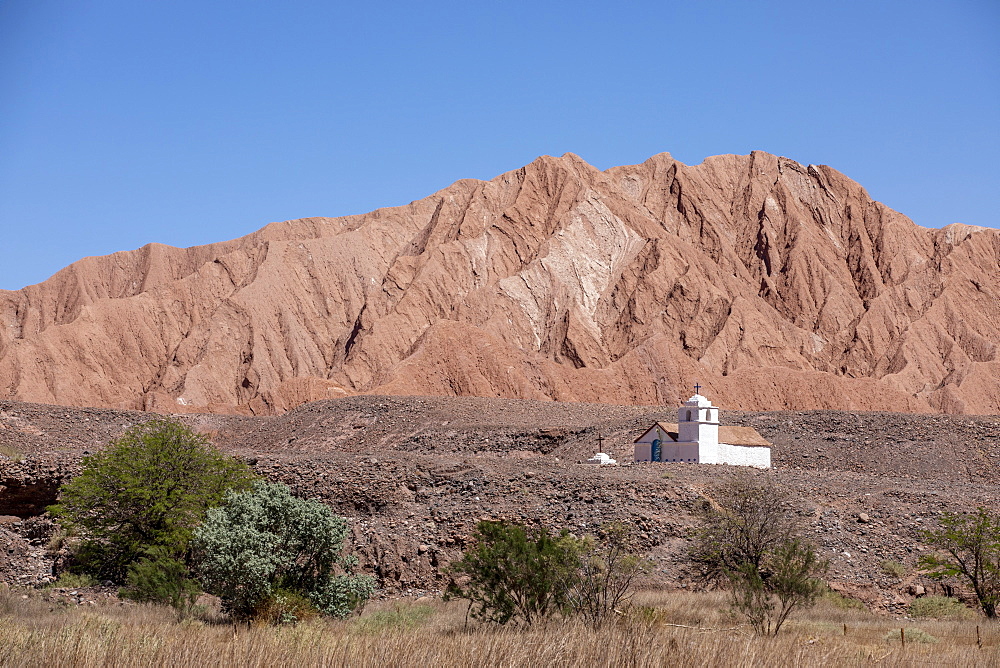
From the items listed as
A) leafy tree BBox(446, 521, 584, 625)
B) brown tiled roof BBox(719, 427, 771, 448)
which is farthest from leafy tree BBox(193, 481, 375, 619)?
brown tiled roof BBox(719, 427, 771, 448)

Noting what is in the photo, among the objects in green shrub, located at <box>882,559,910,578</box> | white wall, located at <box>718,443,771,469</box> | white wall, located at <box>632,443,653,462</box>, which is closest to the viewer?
green shrub, located at <box>882,559,910,578</box>

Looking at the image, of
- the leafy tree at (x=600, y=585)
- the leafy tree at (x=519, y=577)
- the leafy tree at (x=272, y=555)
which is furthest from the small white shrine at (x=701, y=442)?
the leafy tree at (x=272, y=555)

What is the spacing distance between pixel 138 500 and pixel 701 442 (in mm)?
24810

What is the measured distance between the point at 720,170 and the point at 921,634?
365 feet

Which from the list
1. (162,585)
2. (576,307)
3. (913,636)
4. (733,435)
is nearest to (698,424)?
(733,435)

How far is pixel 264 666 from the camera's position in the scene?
9430 millimetres

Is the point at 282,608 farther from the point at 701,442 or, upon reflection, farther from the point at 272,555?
the point at 701,442

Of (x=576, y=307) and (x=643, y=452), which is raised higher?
(x=576, y=307)

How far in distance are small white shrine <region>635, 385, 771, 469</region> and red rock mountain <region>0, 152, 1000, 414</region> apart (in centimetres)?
3570

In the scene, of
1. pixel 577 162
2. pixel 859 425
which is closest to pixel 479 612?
pixel 859 425

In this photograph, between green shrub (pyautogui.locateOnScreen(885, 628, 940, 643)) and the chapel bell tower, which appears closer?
green shrub (pyautogui.locateOnScreen(885, 628, 940, 643))

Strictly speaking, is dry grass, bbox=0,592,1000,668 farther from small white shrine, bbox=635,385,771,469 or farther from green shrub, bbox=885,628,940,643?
small white shrine, bbox=635,385,771,469

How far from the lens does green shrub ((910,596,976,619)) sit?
68.1ft

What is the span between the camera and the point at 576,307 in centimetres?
10144
